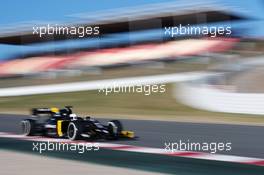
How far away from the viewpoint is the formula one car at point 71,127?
910 centimetres

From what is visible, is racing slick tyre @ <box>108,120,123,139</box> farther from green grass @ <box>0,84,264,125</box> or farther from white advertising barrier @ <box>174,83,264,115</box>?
green grass @ <box>0,84,264,125</box>

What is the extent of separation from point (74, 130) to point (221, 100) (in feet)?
36.6

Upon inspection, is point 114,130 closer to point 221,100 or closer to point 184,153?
point 184,153

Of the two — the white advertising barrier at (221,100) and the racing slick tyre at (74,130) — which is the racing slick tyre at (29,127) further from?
the white advertising barrier at (221,100)

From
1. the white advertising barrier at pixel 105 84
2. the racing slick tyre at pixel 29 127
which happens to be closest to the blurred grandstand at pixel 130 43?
the white advertising barrier at pixel 105 84

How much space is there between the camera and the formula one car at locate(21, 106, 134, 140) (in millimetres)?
9102

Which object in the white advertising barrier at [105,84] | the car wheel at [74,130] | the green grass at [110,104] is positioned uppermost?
the white advertising barrier at [105,84]

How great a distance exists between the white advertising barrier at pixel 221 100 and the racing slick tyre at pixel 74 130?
9.69m

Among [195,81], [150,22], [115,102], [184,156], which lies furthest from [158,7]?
[184,156]

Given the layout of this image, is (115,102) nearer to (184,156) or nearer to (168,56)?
(168,56)

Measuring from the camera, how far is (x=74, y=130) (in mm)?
9047

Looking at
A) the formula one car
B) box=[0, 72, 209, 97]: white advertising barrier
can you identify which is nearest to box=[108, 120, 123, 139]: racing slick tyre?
the formula one car

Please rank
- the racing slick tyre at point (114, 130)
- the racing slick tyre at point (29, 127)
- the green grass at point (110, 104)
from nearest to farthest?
1. the racing slick tyre at point (114, 130)
2. the racing slick tyre at point (29, 127)
3. the green grass at point (110, 104)

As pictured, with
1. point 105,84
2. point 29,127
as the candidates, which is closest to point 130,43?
point 105,84
